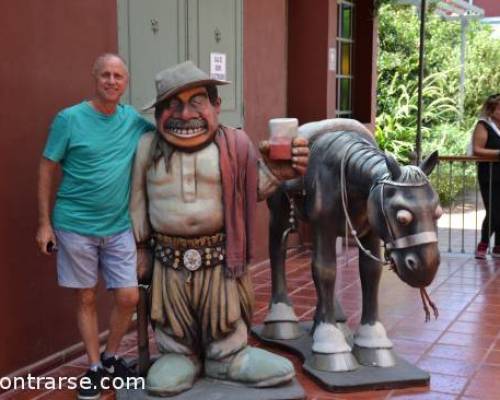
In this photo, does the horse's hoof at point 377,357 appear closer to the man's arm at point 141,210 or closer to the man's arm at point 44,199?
the man's arm at point 141,210

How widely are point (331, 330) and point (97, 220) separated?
1451mm

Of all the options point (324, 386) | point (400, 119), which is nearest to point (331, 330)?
point (324, 386)

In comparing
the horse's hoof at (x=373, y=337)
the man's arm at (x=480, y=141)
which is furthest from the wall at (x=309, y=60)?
the horse's hoof at (x=373, y=337)

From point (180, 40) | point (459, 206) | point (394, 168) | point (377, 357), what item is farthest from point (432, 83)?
point (394, 168)

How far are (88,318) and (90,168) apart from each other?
2.68ft

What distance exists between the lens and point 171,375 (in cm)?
389

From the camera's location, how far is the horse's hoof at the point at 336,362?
4238 millimetres

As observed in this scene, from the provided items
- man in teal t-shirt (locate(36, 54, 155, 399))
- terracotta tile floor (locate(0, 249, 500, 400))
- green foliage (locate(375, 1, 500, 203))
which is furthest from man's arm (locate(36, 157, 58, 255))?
green foliage (locate(375, 1, 500, 203))

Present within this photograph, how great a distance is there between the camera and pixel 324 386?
13.5ft

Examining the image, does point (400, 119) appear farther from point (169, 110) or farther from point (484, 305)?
point (169, 110)

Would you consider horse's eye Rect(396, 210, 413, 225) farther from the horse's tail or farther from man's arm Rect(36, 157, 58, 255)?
man's arm Rect(36, 157, 58, 255)

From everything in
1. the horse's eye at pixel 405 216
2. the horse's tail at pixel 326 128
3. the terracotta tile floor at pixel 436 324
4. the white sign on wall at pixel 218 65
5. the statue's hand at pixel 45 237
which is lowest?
the terracotta tile floor at pixel 436 324

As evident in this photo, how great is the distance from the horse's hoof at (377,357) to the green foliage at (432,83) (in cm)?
861

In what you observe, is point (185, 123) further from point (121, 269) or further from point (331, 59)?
point (331, 59)
